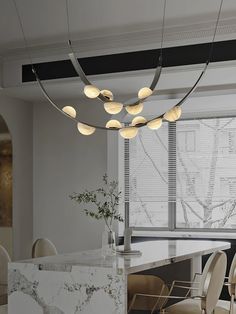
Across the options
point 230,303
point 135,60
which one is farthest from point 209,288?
point 135,60

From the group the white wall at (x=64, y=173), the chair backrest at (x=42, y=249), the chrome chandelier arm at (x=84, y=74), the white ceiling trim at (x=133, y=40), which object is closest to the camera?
the chrome chandelier arm at (x=84, y=74)

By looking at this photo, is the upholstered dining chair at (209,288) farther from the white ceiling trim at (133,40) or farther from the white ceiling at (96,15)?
the white ceiling trim at (133,40)

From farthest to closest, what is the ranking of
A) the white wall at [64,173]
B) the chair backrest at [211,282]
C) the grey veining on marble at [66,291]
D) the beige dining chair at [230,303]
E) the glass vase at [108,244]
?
the white wall at [64,173]
the glass vase at [108,244]
the beige dining chair at [230,303]
the chair backrest at [211,282]
the grey veining on marble at [66,291]

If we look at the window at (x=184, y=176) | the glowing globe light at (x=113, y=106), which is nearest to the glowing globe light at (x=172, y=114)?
the glowing globe light at (x=113, y=106)

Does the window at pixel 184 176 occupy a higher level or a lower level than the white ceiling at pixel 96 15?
lower

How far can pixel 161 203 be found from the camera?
25.0 ft

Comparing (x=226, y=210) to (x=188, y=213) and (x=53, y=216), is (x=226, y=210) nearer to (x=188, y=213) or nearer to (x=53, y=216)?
(x=188, y=213)

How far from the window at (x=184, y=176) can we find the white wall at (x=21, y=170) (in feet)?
4.32

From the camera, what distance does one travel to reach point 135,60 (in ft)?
18.9

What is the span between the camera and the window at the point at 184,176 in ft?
24.0

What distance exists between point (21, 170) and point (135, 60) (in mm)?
2050

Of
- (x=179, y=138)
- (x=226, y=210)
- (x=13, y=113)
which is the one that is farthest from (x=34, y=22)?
(x=226, y=210)

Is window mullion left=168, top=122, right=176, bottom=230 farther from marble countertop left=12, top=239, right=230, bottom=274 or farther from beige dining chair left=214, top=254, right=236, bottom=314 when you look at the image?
beige dining chair left=214, top=254, right=236, bottom=314

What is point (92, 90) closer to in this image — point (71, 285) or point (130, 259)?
point (130, 259)
